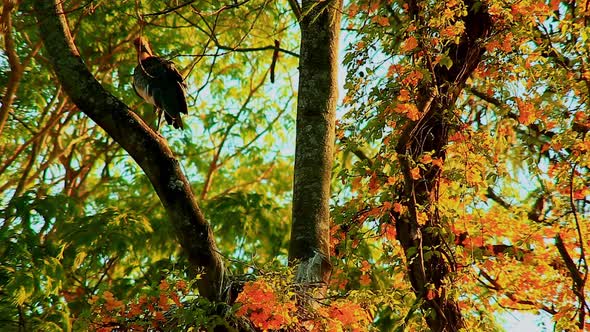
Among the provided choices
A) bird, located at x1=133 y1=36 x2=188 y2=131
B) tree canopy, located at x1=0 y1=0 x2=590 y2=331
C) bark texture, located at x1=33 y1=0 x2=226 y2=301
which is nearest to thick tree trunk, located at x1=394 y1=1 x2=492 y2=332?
tree canopy, located at x1=0 y1=0 x2=590 y2=331

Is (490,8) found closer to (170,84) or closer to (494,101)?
(494,101)

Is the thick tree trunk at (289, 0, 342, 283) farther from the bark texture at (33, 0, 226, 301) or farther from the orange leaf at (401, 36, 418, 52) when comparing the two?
the bark texture at (33, 0, 226, 301)

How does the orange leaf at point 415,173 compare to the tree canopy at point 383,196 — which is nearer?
the tree canopy at point 383,196

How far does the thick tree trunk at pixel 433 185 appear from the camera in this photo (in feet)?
12.4

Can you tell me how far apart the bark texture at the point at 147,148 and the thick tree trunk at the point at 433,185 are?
1.19 m

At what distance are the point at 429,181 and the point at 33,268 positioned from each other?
2.12 metres

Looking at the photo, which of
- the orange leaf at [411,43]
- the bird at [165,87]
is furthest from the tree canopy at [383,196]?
the bird at [165,87]

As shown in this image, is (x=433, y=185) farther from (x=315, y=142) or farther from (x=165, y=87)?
(x=165, y=87)

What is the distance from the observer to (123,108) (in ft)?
9.97

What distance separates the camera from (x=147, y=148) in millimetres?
2965

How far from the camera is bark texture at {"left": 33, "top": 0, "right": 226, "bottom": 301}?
2.92m

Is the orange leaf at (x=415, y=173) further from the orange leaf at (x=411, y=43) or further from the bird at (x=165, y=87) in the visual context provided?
the bird at (x=165, y=87)

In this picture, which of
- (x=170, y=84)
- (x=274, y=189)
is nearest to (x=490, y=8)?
(x=170, y=84)

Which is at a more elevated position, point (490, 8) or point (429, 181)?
point (490, 8)
